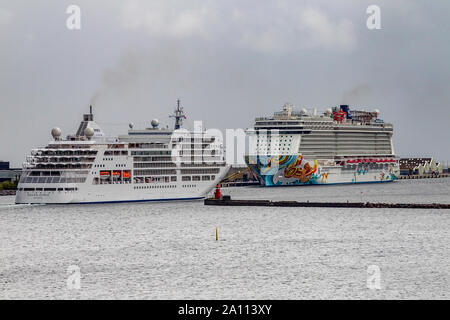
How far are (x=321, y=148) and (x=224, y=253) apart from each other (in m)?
90.0

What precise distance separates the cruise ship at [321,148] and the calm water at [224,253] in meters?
52.4

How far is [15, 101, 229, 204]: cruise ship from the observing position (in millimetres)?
75188

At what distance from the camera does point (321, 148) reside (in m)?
134

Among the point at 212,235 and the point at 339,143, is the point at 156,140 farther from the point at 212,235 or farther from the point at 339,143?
the point at 339,143

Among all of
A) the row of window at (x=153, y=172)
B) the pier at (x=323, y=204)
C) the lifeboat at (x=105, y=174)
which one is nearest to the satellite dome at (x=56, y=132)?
the lifeboat at (x=105, y=174)

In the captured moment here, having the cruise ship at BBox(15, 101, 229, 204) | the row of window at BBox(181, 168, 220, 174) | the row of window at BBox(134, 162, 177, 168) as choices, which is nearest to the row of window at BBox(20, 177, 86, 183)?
the cruise ship at BBox(15, 101, 229, 204)

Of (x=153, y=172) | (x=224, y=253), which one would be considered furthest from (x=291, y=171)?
(x=224, y=253)

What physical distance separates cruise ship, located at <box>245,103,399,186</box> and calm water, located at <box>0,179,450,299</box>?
52.4 m

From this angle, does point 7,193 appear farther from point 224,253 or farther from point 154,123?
point 224,253

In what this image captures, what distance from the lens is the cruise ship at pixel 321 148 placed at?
408 feet
